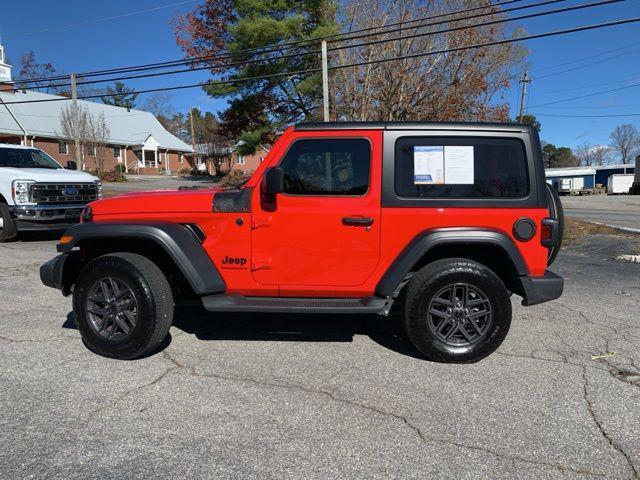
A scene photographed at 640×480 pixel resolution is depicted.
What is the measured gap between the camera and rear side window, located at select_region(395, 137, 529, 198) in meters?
3.88

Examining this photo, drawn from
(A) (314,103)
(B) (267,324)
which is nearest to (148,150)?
(A) (314,103)

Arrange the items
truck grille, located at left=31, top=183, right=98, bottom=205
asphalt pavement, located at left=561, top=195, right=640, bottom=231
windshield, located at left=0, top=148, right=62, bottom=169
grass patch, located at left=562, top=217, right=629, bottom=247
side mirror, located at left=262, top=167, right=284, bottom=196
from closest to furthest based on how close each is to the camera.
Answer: side mirror, located at left=262, top=167, right=284, bottom=196
truck grille, located at left=31, top=183, right=98, bottom=205
windshield, located at left=0, top=148, right=62, bottom=169
grass patch, located at left=562, top=217, right=629, bottom=247
asphalt pavement, located at left=561, top=195, right=640, bottom=231

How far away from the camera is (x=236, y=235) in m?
3.96

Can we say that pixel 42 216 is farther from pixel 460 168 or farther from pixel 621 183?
pixel 621 183

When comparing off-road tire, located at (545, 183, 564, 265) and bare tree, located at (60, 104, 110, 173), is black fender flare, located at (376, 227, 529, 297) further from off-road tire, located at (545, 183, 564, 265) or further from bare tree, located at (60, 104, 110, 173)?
bare tree, located at (60, 104, 110, 173)

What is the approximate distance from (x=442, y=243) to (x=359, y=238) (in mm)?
651

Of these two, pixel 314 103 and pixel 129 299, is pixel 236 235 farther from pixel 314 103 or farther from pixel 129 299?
pixel 314 103

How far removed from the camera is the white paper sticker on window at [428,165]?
3.89 meters

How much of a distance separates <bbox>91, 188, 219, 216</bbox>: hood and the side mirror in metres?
0.56

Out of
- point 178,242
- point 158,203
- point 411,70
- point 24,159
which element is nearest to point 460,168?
point 178,242

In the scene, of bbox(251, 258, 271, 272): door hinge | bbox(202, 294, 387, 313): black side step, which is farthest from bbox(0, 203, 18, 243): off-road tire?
bbox(251, 258, 271, 272): door hinge

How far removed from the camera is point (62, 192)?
9953 mm

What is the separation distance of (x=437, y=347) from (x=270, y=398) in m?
1.41

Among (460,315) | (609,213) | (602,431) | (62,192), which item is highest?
(62,192)
